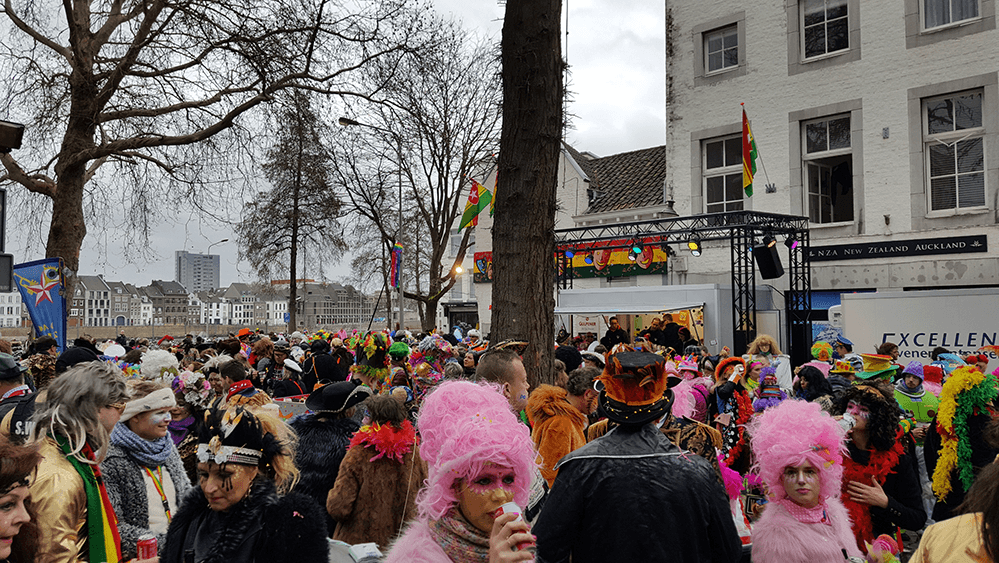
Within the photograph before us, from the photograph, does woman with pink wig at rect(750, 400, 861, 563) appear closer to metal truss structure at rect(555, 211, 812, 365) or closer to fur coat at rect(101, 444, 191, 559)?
fur coat at rect(101, 444, 191, 559)

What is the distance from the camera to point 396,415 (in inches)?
155

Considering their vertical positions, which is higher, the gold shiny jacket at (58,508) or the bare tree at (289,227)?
the bare tree at (289,227)

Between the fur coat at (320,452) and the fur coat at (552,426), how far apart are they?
4.08 ft

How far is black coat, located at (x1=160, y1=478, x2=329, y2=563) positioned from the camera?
2.39 m

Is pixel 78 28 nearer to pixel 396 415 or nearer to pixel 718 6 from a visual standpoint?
pixel 396 415

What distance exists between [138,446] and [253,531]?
→ 4.59ft

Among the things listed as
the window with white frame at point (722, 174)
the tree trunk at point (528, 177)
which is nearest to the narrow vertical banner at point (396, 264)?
the window with white frame at point (722, 174)

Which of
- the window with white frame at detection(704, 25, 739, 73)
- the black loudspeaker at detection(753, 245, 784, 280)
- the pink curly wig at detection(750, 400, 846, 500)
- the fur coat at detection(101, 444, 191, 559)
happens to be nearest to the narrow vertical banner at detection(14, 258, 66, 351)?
the fur coat at detection(101, 444, 191, 559)

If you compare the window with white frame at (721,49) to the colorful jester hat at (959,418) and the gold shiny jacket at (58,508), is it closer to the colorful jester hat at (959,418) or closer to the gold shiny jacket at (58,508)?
the colorful jester hat at (959,418)

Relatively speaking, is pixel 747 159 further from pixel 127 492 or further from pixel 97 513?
pixel 97 513

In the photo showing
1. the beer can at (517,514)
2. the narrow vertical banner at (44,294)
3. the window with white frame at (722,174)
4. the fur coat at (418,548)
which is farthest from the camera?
the window with white frame at (722,174)

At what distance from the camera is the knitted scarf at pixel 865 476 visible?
3.88 meters

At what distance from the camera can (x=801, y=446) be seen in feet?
10.6

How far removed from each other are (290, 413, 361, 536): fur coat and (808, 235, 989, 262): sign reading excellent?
1631cm
